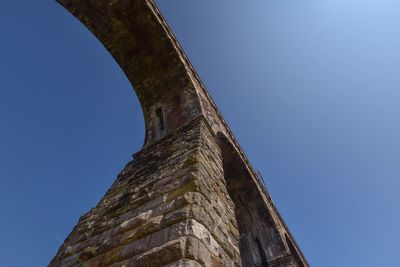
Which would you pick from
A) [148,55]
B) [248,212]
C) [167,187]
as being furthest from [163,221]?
[248,212]

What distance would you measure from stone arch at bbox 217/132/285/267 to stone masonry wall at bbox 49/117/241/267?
3244 millimetres

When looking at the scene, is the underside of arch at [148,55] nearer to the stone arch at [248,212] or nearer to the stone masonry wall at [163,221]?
the stone arch at [248,212]

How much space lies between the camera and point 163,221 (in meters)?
2.01

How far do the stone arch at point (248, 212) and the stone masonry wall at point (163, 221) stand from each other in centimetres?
324

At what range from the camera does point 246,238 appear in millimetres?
6809

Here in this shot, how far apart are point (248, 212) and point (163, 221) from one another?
17.5 ft

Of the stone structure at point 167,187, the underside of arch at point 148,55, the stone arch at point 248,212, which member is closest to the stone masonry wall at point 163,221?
the stone structure at point 167,187

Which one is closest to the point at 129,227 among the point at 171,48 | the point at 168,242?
the point at 168,242

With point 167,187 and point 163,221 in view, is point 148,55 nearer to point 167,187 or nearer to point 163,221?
point 167,187

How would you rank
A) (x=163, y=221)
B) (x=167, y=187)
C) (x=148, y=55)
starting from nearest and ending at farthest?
(x=163, y=221), (x=167, y=187), (x=148, y=55)

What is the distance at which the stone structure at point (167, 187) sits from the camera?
193cm

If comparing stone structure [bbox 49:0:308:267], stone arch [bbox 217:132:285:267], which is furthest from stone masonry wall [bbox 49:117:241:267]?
stone arch [bbox 217:132:285:267]

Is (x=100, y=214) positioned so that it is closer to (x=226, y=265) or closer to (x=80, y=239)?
(x=80, y=239)

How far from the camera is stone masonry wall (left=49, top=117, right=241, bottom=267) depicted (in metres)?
1.76
